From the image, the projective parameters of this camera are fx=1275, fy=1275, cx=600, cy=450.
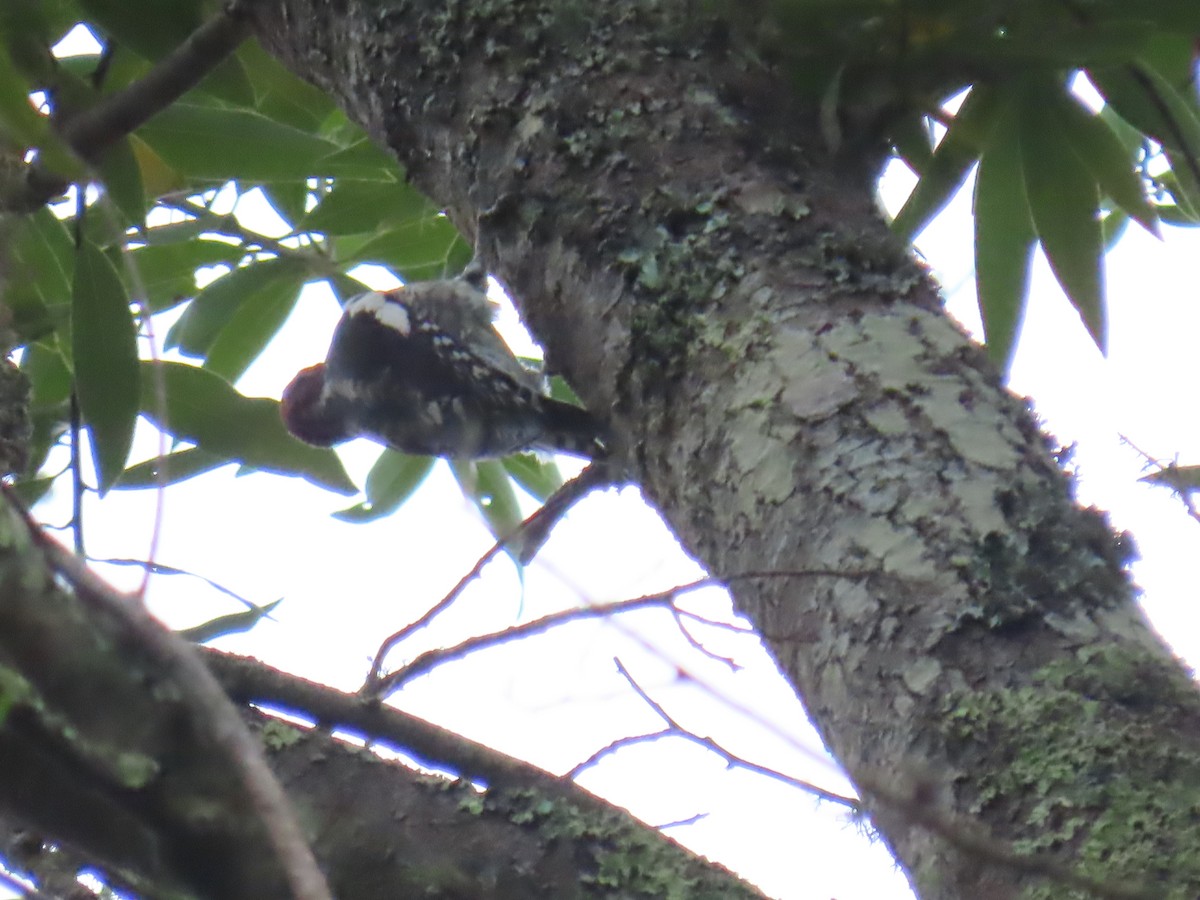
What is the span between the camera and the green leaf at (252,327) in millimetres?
3070

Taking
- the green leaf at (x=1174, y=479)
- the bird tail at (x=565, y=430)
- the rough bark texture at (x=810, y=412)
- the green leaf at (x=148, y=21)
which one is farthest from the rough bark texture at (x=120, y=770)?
the bird tail at (x=565, y=430)

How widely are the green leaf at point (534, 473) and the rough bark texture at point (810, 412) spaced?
62.0 inches

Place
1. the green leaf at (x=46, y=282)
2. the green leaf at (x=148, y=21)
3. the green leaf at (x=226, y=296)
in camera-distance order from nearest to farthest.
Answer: the green leaf at (x=148, y=21), the green leaf at (x=46, y=282), the green leaf at (x=226, y=296)

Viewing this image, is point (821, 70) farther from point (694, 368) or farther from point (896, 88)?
point (694, 368)

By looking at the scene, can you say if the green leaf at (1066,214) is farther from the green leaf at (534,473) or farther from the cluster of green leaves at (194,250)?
the green leaf at (534,473)

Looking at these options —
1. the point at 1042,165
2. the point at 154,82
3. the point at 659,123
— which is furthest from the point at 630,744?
the point at 154,82

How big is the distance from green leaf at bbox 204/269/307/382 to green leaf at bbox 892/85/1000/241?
5.39 ft

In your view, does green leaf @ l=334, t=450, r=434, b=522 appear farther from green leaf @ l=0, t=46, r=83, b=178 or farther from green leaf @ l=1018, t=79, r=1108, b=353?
green leaf @ l=0, t=46, r=83, b=178

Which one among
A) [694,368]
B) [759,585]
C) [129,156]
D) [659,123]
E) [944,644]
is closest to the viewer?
[944,644]

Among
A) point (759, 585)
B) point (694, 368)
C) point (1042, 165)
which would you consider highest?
point (1042, 165)

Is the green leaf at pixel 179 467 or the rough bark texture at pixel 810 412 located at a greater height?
the green leaf at pixel 179 467

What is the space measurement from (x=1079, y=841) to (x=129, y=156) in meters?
1.91

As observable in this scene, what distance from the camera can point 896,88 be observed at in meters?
1.75

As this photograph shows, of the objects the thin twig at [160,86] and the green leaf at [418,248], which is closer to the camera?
the thin twig at [160,86]
